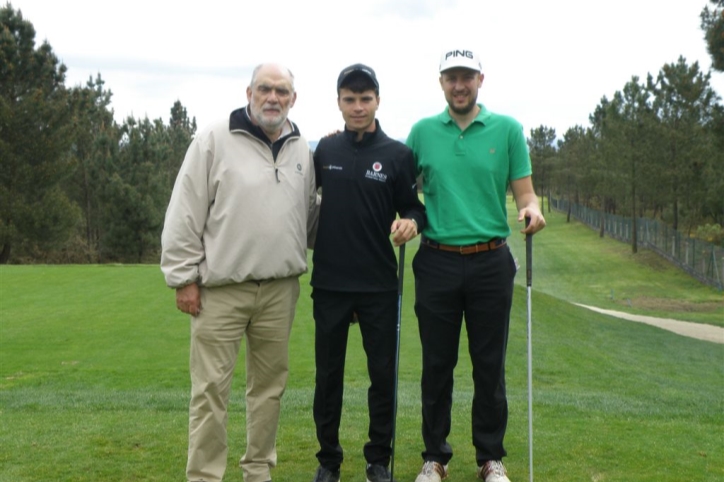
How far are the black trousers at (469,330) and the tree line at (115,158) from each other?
25.1 m

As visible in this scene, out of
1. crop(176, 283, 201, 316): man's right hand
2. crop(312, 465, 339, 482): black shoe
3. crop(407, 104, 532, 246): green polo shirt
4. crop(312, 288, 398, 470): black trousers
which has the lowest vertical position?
crop(312, 465, 339, 482): black shoe

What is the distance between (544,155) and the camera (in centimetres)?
8650

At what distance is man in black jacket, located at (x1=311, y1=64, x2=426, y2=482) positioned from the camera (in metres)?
4.50

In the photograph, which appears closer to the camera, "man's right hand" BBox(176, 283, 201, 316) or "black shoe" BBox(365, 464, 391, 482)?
"man's right hand" BBox(176, 283, 201, 316)

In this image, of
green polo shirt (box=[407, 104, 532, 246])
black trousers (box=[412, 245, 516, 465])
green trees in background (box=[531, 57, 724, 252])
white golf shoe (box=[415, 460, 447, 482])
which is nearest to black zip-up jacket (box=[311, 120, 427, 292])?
green polo shirt (box=[407, 104, 532, 246])

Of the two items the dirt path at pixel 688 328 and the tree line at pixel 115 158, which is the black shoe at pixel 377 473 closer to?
the dirt path at pixel 688 328

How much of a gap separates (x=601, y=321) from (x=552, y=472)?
17.3 meters

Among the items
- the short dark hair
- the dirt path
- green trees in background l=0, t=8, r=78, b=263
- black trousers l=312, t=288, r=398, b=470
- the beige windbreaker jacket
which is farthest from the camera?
green trees in background l=0, t=8, r=78, b=263

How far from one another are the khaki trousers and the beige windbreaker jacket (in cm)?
15

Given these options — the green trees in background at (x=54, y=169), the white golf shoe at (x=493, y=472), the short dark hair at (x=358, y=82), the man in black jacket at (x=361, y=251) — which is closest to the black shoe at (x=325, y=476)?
the man in black jacket at (x=361, y=251)

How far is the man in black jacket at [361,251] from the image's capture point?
4.50 m

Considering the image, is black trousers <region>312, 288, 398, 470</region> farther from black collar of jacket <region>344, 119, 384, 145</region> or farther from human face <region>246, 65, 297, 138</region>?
human face <region>246, 65, 297, 138</region>

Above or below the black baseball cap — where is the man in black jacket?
below

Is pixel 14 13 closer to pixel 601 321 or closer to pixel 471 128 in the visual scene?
pixel 601 321
